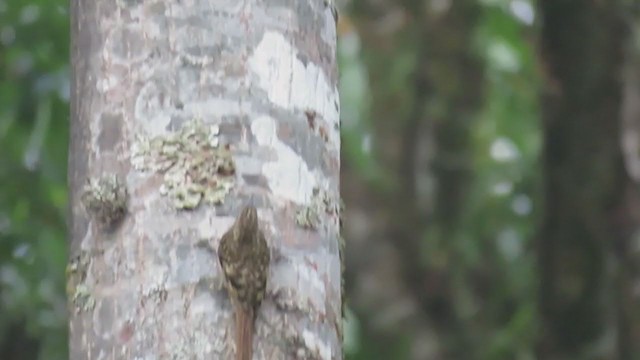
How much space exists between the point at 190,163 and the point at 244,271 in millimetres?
100

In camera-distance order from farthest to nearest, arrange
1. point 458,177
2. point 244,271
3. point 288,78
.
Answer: point 458,177
point 288,78
point 244,271

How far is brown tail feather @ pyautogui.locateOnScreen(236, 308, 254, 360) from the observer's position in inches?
38.8

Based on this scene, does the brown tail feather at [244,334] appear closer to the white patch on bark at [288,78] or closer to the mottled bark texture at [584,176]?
the white patch on bark at [288,78]

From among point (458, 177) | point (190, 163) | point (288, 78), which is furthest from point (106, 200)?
point (458, 177)

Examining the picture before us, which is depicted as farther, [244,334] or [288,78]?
[288,78]

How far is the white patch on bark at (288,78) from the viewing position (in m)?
1.09

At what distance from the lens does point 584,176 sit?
3.07 m

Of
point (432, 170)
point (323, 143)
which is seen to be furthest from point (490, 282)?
point (323, 143)

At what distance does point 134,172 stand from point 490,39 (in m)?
2.53

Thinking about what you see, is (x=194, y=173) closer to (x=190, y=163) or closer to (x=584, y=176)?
(x=190, y=163)

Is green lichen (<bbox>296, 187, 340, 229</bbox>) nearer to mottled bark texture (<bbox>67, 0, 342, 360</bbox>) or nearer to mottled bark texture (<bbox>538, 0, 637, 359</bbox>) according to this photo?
mottled bark texture (<bbox>67, 0, 342, 360</bbox>)

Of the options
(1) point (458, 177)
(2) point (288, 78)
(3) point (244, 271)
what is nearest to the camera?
(3) point (244, 271)

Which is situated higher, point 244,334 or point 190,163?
point 190,163

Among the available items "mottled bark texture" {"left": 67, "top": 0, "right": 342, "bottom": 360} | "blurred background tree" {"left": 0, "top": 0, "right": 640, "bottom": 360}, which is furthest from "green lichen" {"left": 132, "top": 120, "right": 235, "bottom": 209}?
"blurred background tree" {"left": 0, "top": 0, "right": 640, "bottom": 360}
